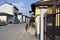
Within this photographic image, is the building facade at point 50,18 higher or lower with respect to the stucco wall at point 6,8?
lower

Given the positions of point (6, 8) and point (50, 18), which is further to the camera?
point (6, 8)

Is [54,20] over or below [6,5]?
below

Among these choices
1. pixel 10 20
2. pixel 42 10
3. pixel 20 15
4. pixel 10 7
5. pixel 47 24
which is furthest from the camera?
pixel 20 15

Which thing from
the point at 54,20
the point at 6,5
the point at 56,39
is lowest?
the point at 56,39

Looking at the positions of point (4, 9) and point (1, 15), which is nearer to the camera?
point (1, 15)

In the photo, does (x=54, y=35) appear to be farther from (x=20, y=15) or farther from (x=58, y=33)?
(x=20, y=15)

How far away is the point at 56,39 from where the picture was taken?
24.6 ft

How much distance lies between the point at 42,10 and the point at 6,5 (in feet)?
310

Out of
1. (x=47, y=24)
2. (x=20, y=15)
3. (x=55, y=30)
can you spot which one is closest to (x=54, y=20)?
(x=55, y=30)

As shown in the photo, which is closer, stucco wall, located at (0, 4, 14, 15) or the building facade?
the building facade

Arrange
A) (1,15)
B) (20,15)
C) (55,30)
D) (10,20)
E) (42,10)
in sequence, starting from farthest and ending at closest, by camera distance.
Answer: (20,15)
(10,20)
(1,15)
(42,10)
(55,30)

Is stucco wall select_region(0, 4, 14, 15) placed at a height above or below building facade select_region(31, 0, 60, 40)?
above

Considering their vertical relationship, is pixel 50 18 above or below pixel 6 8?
below

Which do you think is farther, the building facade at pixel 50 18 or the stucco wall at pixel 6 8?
the stucco wall at pixel 6 8
